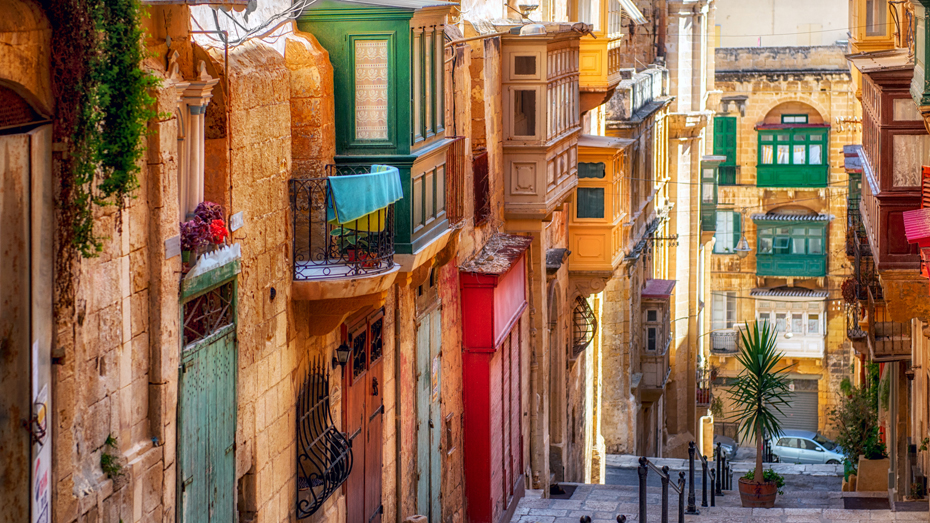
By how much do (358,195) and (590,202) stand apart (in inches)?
586

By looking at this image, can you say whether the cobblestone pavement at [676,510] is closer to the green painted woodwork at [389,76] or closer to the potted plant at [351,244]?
the green painted woodwork at [389,76]

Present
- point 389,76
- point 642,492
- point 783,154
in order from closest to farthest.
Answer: point 389,76 < point 642,492 < point 783,154

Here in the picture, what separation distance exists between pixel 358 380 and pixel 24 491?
20.7 ft

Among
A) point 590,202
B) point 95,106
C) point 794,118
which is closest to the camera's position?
point 95,106

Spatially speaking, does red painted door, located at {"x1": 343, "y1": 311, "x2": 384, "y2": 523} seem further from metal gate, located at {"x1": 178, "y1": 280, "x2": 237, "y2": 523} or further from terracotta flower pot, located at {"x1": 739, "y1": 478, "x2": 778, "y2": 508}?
terracotta flower pot, located at {"x1": 739, "y1": 478, "x2": 778, "y2": 508}

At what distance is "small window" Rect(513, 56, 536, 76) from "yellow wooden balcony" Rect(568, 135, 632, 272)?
17.8 ft

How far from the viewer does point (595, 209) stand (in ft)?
82.5

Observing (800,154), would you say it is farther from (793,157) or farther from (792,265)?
(792,265)

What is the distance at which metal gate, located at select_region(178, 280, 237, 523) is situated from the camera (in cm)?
881

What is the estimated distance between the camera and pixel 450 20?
17.0 m

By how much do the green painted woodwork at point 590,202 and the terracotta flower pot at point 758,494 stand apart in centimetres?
639

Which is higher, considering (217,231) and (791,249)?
(217,231)

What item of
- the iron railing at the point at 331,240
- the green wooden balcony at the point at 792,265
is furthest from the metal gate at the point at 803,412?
the iron railing at the point at 331,240

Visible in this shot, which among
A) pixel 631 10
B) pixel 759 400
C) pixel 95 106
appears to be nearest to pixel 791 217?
pixel 631 10
